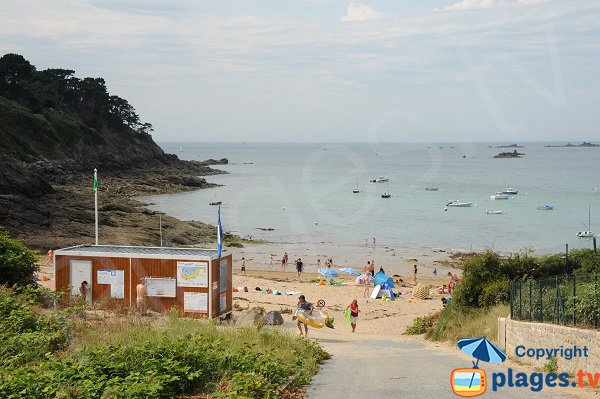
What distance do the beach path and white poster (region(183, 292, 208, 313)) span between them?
3.92 m

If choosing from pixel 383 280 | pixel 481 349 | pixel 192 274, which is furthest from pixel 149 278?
pixel 383 280

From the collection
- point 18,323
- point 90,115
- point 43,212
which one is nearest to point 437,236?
point 43,212

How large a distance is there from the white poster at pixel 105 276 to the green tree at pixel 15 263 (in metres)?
2.31

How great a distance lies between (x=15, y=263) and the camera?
18.4m

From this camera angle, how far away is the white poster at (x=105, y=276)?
2102 centimetres

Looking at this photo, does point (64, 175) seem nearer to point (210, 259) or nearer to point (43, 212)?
point (43, 212)

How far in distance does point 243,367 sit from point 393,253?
46.5 m

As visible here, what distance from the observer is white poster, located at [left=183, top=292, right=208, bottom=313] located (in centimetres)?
2069

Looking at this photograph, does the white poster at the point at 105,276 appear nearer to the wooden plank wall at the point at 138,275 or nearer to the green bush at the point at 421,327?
the wooden plank wall at the point at 138,275

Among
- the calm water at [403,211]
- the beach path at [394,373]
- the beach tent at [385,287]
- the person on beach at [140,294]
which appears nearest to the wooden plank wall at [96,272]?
the person on beach at [140,294]

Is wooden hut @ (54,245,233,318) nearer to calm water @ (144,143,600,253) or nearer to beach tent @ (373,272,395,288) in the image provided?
beach tent @ (373,272,395,288)

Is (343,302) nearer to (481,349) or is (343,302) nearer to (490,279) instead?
(490,279)

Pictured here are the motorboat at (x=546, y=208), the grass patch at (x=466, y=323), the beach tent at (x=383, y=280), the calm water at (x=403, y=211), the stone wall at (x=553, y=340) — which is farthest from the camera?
the motorboat at (x=546, y=208)

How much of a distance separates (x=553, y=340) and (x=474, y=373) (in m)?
2.33
